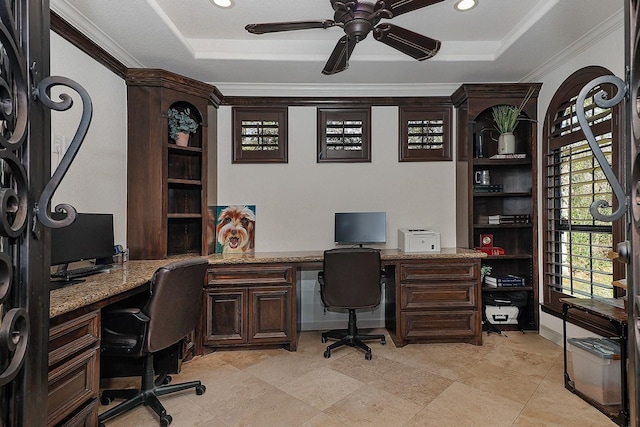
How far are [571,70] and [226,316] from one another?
3865 millimetres

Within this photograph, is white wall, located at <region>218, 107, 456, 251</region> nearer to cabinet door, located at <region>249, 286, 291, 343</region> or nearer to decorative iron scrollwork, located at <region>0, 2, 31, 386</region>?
cabinet door, located at <region>249, 286, 291, 343</region>

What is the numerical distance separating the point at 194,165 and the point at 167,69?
968 mm

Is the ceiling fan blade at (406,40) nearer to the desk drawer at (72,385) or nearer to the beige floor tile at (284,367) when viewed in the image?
the desk drawer at (72,385)

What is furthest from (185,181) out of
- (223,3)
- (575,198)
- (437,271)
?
(575,198)

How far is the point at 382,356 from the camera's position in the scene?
3.07m

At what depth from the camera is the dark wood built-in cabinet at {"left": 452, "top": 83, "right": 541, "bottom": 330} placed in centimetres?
358

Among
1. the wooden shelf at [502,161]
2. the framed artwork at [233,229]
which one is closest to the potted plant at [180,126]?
the framed artwork at [233,229]

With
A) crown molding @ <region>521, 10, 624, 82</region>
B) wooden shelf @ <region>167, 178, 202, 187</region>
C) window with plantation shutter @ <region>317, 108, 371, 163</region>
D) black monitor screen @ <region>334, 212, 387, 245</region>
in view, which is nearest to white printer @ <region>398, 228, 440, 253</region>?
black monitor screen @ <region>334, 212, 387, 245</region>

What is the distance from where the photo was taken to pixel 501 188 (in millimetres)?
3705

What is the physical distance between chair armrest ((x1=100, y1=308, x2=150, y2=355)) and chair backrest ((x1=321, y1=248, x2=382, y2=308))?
1.46 m

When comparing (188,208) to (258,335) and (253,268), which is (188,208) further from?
(258,335)

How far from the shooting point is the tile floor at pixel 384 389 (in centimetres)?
216

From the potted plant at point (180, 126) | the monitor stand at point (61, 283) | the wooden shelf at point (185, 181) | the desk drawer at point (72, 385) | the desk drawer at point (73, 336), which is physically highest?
the potted plant at point (180, 126)

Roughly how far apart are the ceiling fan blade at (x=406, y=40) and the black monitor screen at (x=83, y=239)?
216 centimetres
